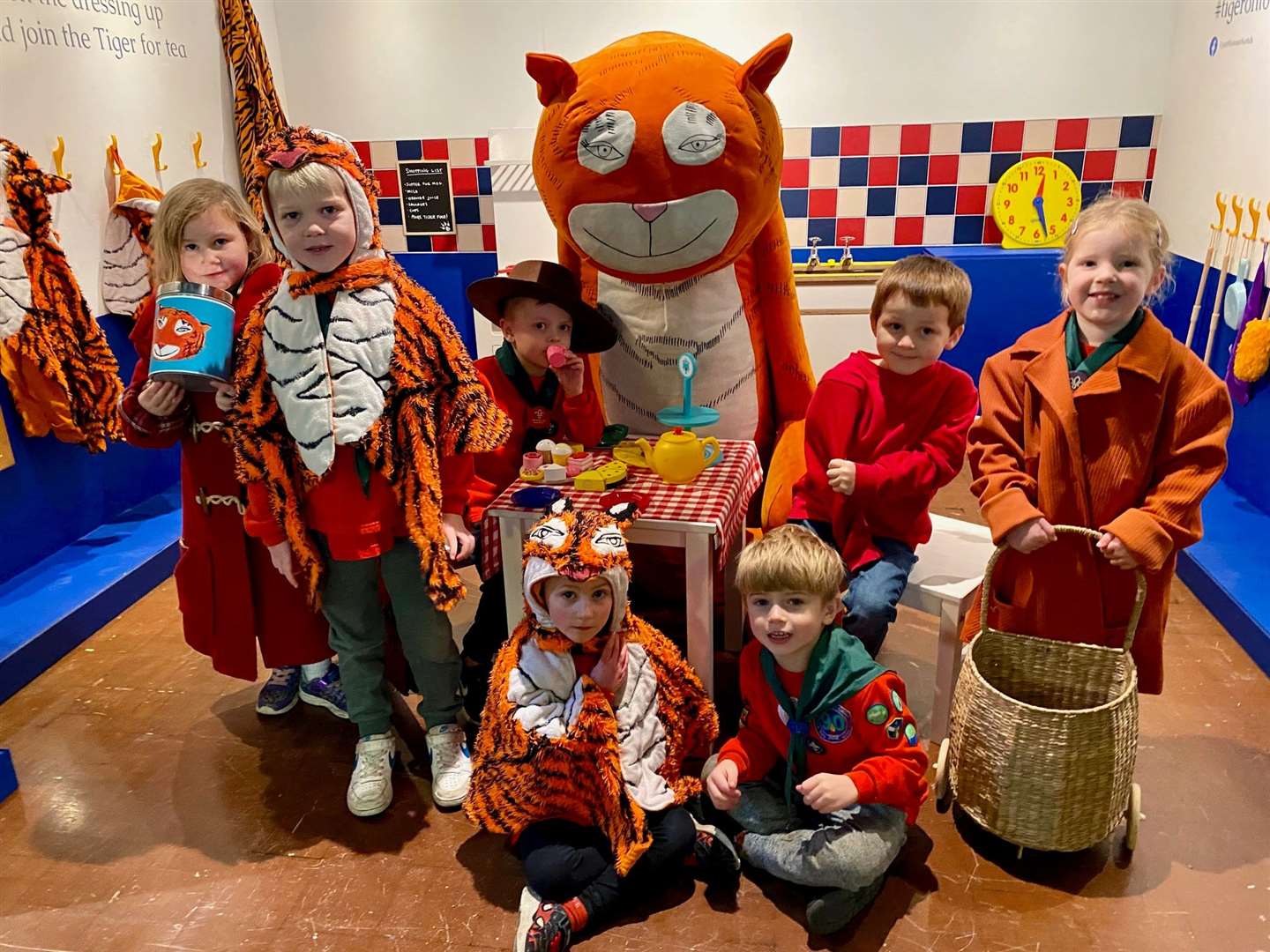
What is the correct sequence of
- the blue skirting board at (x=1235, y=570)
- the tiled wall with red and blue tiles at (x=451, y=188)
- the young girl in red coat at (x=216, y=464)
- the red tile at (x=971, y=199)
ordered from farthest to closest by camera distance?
1. the tiled wall with red and blue tiles at (x=451, y=188)
2. the red tile at (x=971, y=199)
3. the blue skirting board at (x=1235, y=570)
4. the young girl in red coat at (x=216, y=464)

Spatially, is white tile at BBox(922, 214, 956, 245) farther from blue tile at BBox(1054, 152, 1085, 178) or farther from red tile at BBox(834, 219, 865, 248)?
blue tile at BBox(1054, 152, 1085, 178)

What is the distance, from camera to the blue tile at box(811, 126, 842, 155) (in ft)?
11.2

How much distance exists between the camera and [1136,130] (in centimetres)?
326

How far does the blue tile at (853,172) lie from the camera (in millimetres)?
3436

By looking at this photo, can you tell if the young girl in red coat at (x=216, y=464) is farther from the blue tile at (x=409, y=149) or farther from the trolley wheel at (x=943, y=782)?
the blue tile at (x=409, y=149)

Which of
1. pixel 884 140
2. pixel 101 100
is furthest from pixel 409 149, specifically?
pixel 884 140

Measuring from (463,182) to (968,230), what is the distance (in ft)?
6.45

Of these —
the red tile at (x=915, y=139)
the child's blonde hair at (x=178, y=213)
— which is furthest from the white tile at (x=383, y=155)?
the child's blonde hair at (x=178, y=213)

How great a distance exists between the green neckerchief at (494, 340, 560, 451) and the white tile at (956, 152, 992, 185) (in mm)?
2259

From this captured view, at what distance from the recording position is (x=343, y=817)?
1660mm

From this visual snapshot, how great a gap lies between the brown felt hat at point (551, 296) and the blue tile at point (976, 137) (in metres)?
2.12

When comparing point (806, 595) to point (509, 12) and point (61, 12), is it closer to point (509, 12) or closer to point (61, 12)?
point (61, 12)

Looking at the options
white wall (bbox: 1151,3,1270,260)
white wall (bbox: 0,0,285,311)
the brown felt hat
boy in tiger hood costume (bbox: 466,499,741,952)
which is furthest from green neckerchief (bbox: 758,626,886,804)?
white wall (bbox: 0,0,285,311)

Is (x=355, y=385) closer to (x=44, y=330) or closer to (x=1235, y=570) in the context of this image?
(x=44, y=330)
